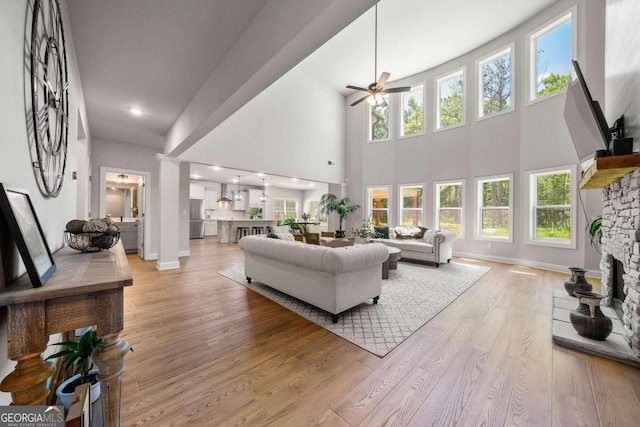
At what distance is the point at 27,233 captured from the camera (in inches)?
31.5

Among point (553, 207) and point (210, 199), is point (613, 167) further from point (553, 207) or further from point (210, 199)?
point (210, 199)

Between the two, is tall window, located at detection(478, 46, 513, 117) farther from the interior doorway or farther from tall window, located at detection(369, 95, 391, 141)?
the interior doorway

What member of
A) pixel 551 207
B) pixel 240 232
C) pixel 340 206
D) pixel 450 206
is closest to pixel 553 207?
pixel 551 207

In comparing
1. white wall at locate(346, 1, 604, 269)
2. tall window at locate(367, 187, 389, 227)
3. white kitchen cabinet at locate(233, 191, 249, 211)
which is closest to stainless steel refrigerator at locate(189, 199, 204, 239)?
white kitchen cabinet at locate(233, 191, 249, 211)

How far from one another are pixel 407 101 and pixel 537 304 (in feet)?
21.2

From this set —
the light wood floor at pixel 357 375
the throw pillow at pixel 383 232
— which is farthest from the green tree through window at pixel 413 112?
the light wood floor at pixel 357 375

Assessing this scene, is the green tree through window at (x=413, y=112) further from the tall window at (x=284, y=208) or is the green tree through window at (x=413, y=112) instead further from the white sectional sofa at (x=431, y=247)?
the tall window at (x=284, y=208)

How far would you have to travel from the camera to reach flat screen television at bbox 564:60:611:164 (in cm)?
222

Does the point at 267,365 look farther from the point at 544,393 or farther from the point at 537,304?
the point at 537,304

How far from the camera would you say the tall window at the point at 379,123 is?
7825mm

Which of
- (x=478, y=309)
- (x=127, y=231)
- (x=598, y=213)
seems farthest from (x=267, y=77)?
(x=127, y=231)

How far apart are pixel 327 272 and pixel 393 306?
109cm

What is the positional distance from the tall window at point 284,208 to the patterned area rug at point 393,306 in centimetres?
751

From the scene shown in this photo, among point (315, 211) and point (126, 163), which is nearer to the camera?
point (126, 163)
